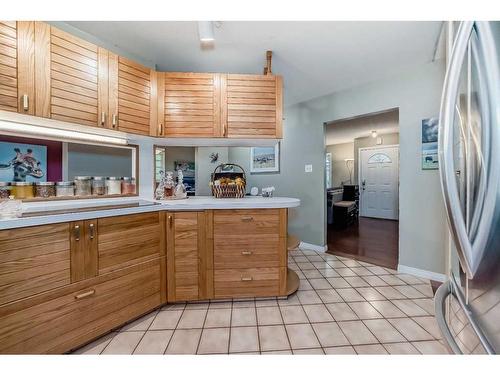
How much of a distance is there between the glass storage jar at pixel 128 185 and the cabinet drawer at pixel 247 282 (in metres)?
Result: 1.13

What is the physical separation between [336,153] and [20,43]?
742 cm

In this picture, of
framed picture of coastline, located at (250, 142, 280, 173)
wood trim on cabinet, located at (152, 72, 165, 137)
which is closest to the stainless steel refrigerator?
wood trim on cabinet, located at (152, 72, 165, 137)

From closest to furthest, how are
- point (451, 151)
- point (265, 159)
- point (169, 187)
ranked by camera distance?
point (451, 151) < point (169, 187) < point (265, 159)

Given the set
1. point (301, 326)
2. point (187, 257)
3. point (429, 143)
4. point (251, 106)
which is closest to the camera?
point (301, 326)

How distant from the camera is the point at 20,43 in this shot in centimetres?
123

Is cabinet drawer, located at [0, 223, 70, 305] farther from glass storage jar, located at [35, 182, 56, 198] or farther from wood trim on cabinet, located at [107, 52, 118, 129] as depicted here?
wood trim on cabinet, located at [107, 52, 118, 129]

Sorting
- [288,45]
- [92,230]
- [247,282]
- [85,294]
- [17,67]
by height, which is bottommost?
[247,282]

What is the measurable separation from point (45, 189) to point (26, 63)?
0.82m

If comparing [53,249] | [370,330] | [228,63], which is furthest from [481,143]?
[228,63]

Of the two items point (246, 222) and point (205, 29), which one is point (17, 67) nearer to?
point (205, 29)

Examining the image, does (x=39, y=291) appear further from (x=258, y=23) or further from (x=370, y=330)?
(x=258, y=23)

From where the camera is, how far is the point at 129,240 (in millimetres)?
1487

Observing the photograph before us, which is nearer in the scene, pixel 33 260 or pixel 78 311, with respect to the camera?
pixel 33 260

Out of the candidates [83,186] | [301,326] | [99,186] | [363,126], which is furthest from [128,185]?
[363,126]
